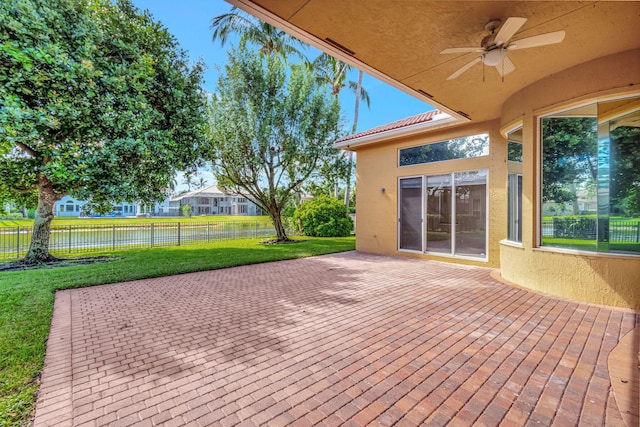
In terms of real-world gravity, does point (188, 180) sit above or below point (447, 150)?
below

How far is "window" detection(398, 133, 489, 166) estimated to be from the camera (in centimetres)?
733

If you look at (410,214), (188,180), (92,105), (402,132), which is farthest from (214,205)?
(402,132)

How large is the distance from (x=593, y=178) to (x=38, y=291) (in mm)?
10008

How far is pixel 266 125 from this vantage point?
11.8m

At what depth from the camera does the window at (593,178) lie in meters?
4.57

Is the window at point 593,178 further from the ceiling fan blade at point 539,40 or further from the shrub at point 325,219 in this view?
the shrub at point 325,219

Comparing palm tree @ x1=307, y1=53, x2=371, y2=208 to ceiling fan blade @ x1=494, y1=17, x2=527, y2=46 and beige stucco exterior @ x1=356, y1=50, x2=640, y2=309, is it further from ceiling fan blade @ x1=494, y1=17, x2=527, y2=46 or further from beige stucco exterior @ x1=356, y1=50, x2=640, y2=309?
ceiling fan blade @ x1=494, y1=17, x2=527, y2=46

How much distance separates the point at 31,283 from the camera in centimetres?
578

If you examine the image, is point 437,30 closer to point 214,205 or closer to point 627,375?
point 627,375

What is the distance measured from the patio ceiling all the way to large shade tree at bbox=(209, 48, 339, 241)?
A: 8.11 metres

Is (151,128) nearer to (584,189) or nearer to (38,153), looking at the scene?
(38,153)

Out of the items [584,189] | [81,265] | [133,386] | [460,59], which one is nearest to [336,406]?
[133,386]

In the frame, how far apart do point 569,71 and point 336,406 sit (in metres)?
5.98

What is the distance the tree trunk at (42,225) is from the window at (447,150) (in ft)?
34.4
